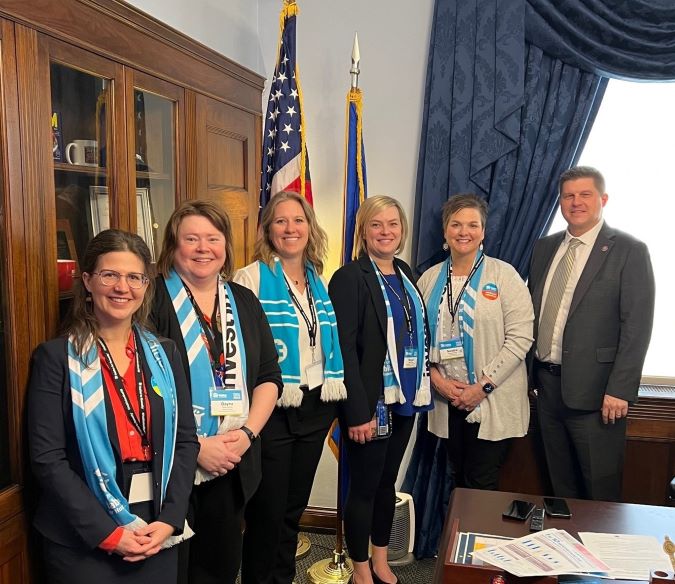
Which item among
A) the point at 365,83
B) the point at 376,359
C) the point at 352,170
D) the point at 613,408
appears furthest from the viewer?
the point at 365,83

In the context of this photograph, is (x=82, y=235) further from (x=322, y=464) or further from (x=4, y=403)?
(x=322, y=464)

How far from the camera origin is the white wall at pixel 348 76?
10.6 ft

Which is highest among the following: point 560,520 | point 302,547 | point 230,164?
point 230,164

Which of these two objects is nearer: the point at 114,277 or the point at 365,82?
the point at 114,277

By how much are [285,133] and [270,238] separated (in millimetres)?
754

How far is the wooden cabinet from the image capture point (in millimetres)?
1624

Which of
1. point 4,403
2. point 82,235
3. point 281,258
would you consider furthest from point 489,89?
point 4,403

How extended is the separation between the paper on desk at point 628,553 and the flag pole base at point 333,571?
132 cm

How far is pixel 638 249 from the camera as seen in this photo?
102 inches

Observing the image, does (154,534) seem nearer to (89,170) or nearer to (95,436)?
(95,436)

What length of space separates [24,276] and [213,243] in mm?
523

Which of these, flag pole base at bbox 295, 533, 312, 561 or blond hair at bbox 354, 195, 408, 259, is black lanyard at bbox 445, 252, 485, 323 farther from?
flag pole base at bbox 295, 533, 312, 561

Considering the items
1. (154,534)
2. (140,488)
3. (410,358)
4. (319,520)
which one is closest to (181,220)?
(140,488)

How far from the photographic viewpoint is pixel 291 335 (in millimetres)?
2240
